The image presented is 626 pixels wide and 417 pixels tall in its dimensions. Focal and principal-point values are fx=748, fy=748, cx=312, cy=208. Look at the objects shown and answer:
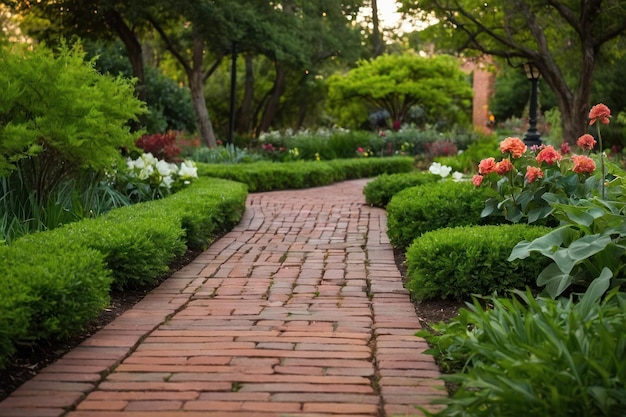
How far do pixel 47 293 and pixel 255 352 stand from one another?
3.36ft

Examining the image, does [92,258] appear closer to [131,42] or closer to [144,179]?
[144,179]

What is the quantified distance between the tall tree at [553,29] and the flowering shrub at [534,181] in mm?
10706

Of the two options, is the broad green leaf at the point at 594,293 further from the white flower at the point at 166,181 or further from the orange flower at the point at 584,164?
the white flower at the point at 166,181

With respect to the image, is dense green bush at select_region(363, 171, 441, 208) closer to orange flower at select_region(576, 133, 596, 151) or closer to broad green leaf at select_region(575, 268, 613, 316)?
orange flower at select_region(576, 133, 596, 151)

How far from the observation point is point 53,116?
20.3 ft

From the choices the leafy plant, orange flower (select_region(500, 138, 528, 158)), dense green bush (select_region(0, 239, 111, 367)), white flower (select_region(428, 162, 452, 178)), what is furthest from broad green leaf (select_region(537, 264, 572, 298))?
white flower (select_region(428, 162, 452, 178))

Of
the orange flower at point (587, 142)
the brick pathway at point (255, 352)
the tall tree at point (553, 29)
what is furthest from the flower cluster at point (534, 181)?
the tall tree at point (553, 29)

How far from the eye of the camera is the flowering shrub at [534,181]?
550 centimetres

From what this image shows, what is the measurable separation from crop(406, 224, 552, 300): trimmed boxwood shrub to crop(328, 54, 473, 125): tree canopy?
64.7 feet

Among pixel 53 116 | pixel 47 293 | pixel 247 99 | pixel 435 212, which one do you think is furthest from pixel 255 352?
pixel 247 99

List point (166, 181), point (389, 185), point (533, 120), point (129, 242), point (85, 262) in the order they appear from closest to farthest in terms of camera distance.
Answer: point (85, 262) → point (129, 242) → point (166, 181) → point (389, 185) → point (533, 120)

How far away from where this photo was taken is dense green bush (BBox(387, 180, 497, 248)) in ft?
20.9

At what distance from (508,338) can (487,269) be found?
62.1 inches

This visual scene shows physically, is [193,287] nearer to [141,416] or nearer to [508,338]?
[141,416]
